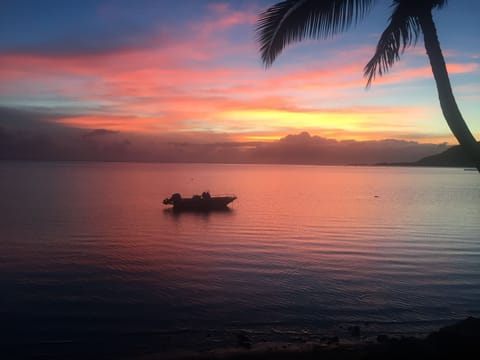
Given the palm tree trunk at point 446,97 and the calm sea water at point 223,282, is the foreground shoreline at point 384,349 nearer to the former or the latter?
the calm sea water at point 223,282

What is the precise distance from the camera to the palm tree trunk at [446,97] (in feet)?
21.9

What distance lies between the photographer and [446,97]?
679 cm

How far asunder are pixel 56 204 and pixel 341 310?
41.0 m

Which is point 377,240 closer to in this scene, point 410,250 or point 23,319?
point 410,250

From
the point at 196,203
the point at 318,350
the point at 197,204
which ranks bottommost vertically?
the point at 318,350

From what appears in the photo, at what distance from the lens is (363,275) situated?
58.5ft

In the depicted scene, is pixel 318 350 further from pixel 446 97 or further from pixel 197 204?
pixel 197 204

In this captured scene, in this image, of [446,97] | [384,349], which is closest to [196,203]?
[384,349]

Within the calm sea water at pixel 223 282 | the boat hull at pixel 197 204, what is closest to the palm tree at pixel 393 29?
the calm sea water at pixel 223 282

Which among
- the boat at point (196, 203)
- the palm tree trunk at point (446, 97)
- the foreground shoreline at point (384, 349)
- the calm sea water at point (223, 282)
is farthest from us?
the boat at point (196, 203)

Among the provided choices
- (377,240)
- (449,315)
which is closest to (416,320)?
(449,315)

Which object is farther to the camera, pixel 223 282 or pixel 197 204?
pixel 197 204

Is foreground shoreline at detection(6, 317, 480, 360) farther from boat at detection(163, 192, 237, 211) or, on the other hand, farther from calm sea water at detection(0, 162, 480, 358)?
boat at detection(163, 192, 237, 211)

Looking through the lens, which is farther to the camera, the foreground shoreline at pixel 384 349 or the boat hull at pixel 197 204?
the boat hull at pixel 197 204
